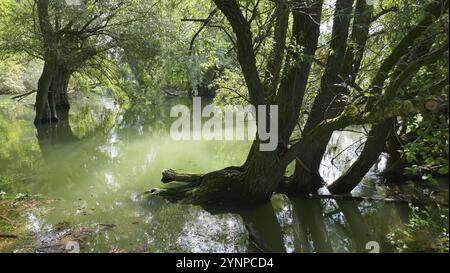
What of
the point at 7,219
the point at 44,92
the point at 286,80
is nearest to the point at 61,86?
the point at 44,92

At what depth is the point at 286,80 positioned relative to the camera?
21.1 feet

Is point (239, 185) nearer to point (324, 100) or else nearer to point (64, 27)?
point (324, 100)

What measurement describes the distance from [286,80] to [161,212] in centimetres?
321

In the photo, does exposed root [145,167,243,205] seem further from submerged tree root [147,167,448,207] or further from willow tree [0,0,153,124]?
willow tree [0,0,153,124]

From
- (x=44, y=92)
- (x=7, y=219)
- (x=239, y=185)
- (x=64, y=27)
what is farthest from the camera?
(x=44, y=92)

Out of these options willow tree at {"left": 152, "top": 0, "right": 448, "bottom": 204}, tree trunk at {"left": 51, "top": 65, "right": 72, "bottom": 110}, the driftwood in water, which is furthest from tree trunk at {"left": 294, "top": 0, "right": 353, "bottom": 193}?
tree trunk at {"left": 51, "top": 65, "right": 72, "bottom": 110}

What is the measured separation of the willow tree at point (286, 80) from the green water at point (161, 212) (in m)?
0.53

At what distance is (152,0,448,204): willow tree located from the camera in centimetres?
546

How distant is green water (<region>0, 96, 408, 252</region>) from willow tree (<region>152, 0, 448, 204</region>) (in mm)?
530

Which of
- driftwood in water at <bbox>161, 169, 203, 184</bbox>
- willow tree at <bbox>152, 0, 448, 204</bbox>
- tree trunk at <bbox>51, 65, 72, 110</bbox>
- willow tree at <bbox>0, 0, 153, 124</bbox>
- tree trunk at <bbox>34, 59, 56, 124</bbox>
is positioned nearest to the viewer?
willow tree at <bbox>152, 0, 448, 204</bbox>

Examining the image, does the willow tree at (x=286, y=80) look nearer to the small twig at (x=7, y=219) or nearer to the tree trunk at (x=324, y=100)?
the tree trunk at (x=324, y=100)

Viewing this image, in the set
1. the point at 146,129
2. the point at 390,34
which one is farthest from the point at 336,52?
the point at 146,129

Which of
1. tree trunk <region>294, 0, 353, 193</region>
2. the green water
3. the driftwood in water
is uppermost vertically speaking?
tree trunk <region>294, 0, 353, 193</region>
